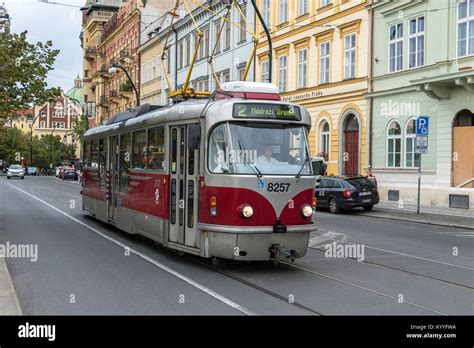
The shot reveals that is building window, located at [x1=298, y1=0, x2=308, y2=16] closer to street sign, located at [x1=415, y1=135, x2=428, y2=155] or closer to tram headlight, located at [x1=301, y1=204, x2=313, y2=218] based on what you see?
street sign, located at [x1=415, y1=135, x2=428, y2=155]

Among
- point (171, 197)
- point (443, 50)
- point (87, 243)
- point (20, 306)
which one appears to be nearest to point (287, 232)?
point (171, 197)

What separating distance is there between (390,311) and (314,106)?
26.9m

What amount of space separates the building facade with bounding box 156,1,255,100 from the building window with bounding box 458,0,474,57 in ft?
46.7

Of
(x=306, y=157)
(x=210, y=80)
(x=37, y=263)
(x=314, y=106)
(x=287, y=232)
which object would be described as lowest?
(x=37, y=263)

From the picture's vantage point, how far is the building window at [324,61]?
106 feet

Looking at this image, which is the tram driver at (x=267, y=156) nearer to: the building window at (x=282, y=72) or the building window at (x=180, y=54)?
the building window at (x=282, y=72)

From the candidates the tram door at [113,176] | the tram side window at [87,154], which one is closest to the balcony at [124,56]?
the tram side window at [87,154]

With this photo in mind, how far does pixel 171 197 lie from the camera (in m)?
11.0

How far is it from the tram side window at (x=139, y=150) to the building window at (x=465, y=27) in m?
15.6

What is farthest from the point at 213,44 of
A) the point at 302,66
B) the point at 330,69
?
the point at 330,69

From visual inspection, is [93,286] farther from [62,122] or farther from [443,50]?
[62,122]

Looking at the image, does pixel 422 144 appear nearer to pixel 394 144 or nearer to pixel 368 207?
pixel 368 207

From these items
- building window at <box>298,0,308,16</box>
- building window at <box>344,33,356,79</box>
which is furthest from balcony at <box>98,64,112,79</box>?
building window at <box>344,33,356,79</box>

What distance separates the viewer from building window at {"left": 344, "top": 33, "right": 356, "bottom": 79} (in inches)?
1185
